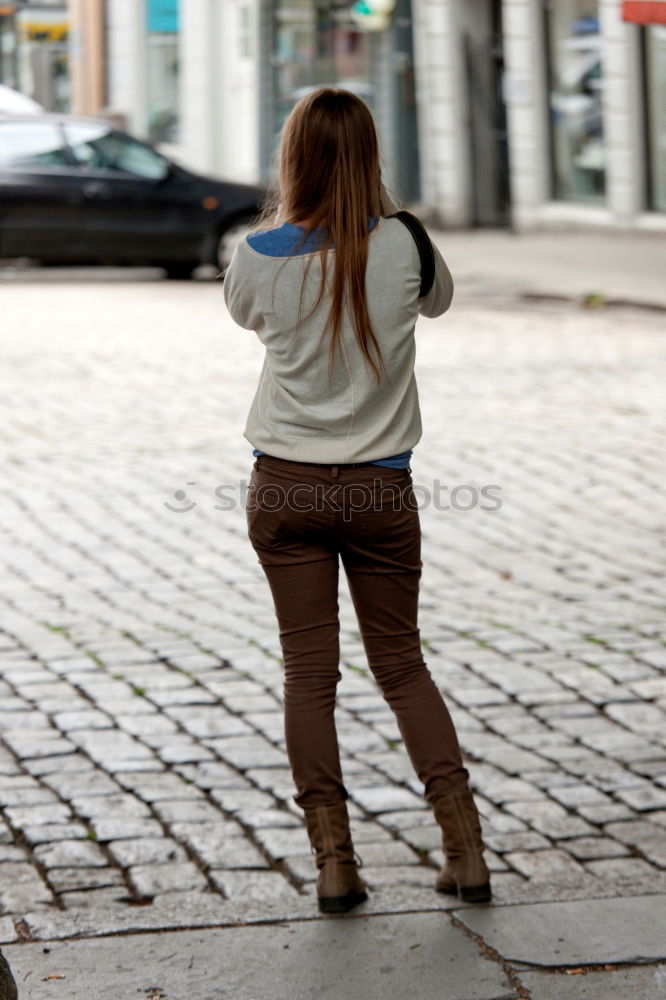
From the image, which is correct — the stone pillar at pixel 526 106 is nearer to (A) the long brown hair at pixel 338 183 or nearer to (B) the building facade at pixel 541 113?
(B) the building facade at pixel 541 113

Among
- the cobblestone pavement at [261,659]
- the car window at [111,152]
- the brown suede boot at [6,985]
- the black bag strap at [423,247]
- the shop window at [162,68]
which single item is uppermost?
the shop window at [162,68]

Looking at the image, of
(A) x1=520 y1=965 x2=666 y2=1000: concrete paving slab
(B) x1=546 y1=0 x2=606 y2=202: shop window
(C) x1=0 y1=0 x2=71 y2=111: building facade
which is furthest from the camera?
(C) x1=0 y1=0 x2=71 y2=111: building facade

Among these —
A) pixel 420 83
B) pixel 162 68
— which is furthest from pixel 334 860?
pixel 162 68

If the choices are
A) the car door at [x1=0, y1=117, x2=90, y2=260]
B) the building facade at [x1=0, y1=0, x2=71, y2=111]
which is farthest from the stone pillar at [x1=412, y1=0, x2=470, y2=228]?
the building facade at [x1=0, y1=0, x2=71, y2=111]

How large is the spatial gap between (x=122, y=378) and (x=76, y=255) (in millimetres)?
7250

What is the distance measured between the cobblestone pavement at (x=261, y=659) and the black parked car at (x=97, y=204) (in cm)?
728

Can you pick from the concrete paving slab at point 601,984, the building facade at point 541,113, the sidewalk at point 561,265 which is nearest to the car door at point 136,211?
the sidewalk at point 561,265

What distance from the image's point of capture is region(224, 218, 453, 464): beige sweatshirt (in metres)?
3.59

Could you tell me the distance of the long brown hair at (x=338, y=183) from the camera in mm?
3533

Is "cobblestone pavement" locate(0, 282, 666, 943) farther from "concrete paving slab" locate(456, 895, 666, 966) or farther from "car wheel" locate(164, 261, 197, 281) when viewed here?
"car wheel" locate(164, 261, 197, 281)

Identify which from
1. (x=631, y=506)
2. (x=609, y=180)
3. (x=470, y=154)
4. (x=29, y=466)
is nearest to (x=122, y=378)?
(x=29, y=466)

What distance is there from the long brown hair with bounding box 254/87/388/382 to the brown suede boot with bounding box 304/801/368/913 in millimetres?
1015

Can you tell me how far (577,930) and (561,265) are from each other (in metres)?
16.5

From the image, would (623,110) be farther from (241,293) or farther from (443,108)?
(241,293)
